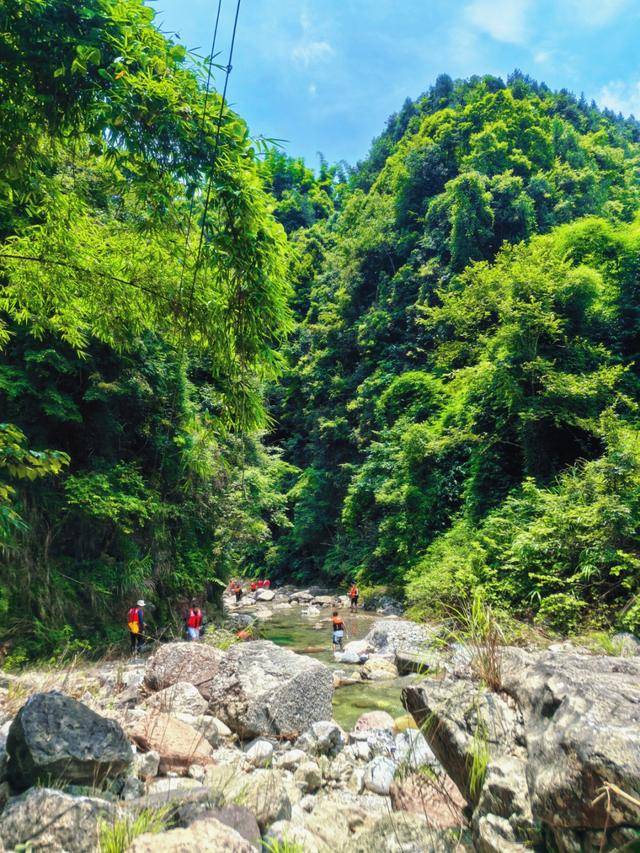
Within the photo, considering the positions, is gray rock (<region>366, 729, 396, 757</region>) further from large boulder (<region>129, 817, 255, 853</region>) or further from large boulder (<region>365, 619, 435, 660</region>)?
large boulder (<region>365, 619, 435, 660</region>)

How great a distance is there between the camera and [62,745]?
3.31 metres

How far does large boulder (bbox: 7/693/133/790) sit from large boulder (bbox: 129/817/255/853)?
40.1 inches

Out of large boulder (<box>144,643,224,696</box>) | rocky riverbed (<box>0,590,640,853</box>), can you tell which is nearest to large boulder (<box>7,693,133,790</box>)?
rocky riverbed (<box>0,590,640,853</box>)

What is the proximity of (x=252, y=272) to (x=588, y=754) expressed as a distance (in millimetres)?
2865

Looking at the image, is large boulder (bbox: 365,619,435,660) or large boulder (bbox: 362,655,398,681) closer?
large boulder (bbox: 362,655,398,681)

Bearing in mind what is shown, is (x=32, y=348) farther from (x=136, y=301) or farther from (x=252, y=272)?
(x=252, y=272)

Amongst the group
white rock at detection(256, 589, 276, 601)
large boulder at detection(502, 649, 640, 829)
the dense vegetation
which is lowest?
white rock at detection(256, 589, 276, 601)

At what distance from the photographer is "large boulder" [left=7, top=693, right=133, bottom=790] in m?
3.23

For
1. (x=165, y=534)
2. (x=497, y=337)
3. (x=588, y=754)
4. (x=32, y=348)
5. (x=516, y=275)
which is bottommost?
(x=165, y=534)

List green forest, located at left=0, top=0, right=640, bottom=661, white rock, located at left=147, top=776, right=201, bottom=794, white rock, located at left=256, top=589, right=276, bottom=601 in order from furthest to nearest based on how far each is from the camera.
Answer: white rock, located at left=256, top=589, right=276, bottom=601, white rock, located at left=147, top=776, right=201, bottom=794, green forest, located at left=0, top=0, right=640, bottom=661

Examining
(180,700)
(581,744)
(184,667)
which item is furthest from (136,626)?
(581,744)

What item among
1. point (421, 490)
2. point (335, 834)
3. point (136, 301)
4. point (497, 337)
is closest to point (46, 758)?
point (335, 834)

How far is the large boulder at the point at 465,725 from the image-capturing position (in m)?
3.08

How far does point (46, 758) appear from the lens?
3217 millimetres
